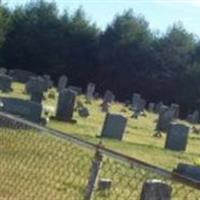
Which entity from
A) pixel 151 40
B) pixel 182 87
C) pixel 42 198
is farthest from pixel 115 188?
pixel 151 40

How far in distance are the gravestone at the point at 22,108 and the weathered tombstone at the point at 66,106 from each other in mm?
4291

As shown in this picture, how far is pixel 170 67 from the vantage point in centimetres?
6619

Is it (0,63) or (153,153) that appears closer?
(153,153)

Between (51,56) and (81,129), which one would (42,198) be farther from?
(51,56)

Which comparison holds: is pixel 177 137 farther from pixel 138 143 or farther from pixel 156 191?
pixel 156 191

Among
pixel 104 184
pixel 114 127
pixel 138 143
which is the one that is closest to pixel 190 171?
pixel 104 184

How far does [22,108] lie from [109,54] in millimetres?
46233

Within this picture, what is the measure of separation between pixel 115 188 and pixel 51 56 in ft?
180

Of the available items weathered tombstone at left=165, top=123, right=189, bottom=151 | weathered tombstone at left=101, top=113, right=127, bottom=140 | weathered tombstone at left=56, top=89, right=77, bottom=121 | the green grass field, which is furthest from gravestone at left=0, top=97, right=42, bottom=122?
the green grass field

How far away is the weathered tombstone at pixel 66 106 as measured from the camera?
2581 cm

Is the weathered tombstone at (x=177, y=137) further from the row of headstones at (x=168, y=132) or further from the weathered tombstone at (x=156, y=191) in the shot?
the weathered tombstone at (x=156, y=191)

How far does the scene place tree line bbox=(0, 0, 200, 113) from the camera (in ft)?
214

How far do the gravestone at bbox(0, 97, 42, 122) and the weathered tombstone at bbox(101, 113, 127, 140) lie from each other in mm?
2405

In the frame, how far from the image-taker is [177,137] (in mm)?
23797
